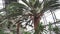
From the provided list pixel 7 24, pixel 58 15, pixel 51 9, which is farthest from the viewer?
pixel 58 15

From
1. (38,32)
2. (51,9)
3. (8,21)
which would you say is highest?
(51,9)

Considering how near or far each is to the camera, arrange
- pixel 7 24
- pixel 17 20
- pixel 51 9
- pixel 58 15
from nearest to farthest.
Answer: pixel 51 9 → pixel 17 20 → pixel 7 24 → pixel 58 15

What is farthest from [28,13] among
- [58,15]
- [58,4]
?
[58,15]

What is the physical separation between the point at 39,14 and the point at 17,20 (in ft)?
0.97

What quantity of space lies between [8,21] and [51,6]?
0.56 metres

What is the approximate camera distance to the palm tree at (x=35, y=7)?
4.73ft

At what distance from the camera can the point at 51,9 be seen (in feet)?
4.74

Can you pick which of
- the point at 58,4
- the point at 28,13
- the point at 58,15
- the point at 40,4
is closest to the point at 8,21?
the point at 28,13

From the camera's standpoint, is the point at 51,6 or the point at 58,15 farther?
the point at 58,15

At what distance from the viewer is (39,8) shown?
147 centimetres

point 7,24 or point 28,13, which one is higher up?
point 28,13

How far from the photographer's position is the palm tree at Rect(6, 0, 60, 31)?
1.44 m

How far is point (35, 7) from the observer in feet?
4.77

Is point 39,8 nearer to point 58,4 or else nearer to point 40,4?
point 40,4
